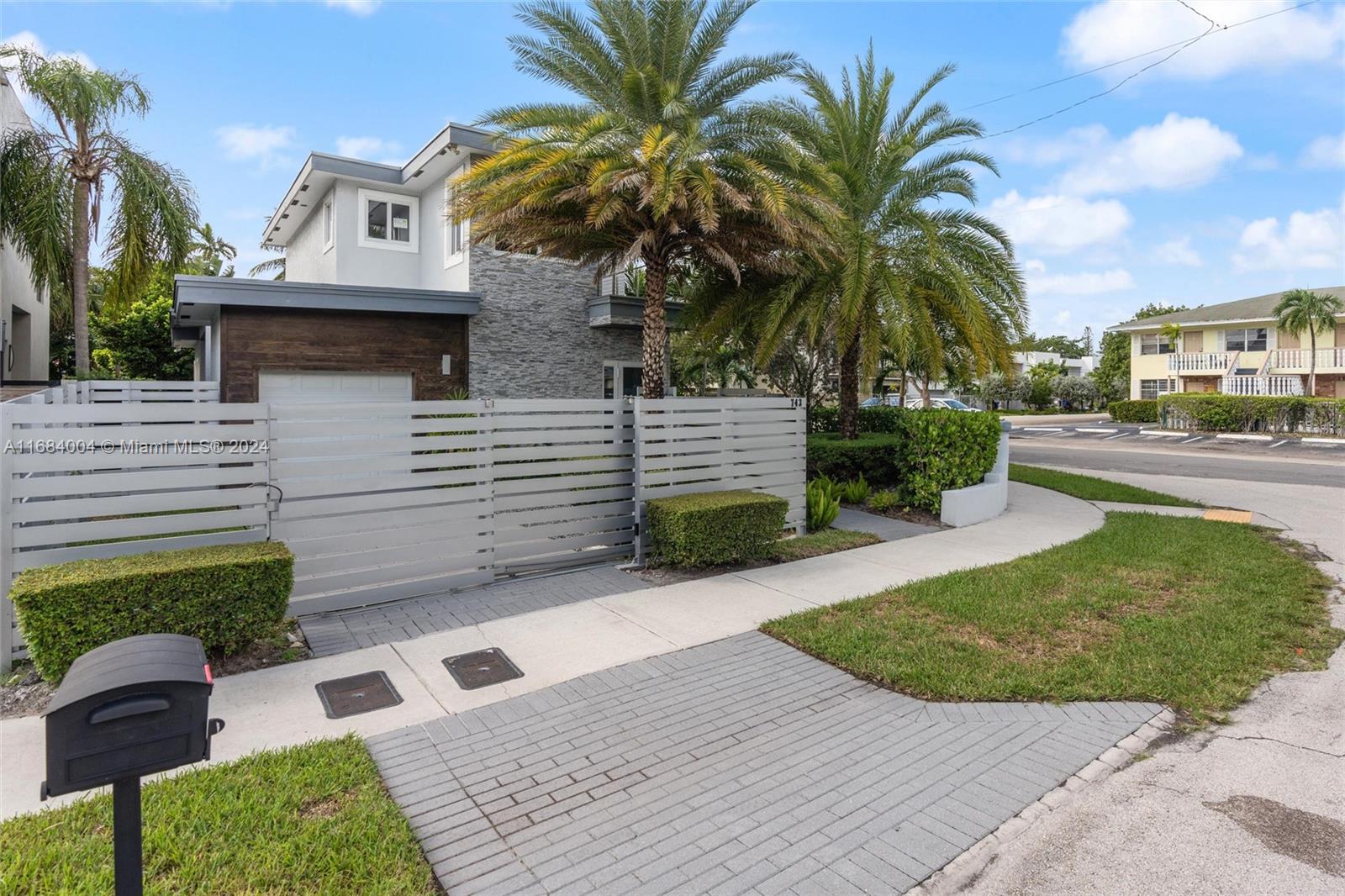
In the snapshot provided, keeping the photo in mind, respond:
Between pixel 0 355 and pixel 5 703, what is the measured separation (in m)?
15.8

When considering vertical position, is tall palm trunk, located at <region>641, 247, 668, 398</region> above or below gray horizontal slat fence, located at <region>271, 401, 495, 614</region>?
above

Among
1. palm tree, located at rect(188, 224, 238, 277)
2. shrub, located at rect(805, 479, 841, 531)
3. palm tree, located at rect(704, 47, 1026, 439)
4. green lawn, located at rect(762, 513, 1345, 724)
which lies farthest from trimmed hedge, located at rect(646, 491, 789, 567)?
palm tree, located at rect(188, 224, 238, 277)

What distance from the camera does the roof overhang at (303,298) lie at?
11.5m

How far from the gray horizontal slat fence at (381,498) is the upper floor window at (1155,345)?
4604cm

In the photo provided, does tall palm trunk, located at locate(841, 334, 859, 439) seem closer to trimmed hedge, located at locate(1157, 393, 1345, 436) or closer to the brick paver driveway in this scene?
the brick paver driveway

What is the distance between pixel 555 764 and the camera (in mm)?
3684

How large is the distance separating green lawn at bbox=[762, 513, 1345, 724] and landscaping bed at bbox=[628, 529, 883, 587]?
1.59m

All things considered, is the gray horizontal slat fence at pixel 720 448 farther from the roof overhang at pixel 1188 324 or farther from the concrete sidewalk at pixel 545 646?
the roof overhang at pixel 1188 324

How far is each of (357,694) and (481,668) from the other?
79cm

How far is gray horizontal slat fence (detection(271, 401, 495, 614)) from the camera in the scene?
591cm

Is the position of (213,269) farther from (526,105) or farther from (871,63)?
(871,63)

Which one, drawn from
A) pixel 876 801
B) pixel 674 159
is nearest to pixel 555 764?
pixel 876 801

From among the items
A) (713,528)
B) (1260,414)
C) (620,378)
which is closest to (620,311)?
(620,378)

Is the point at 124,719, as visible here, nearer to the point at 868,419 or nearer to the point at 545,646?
the point at 545,646
